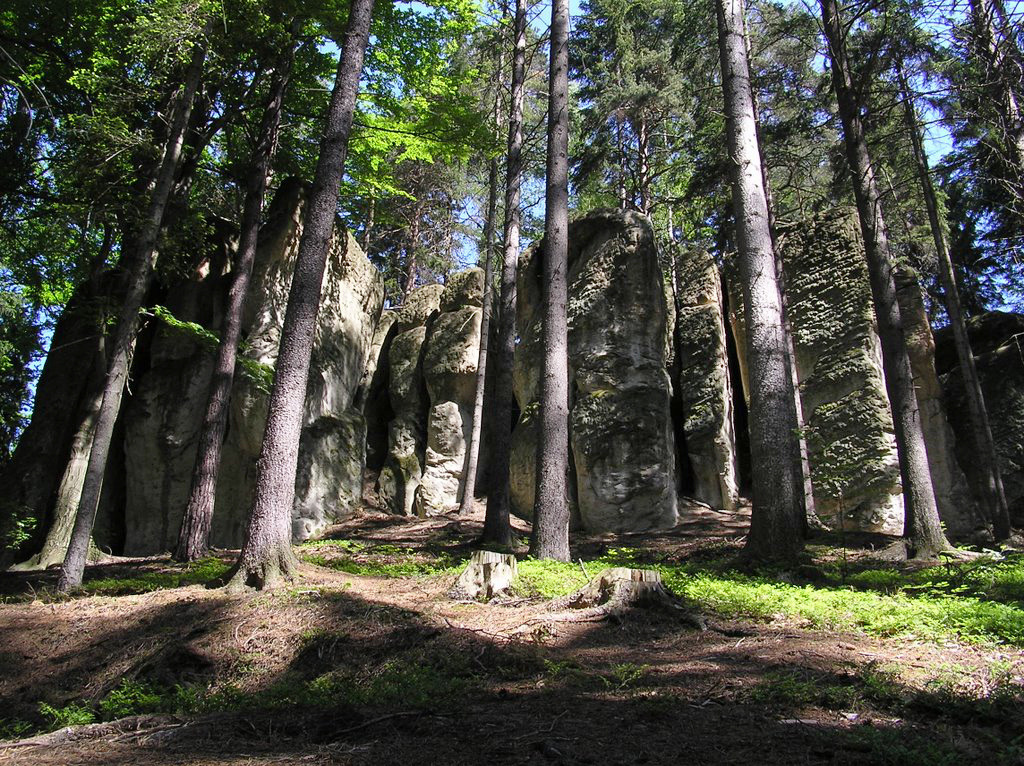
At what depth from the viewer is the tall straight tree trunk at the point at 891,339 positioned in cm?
941

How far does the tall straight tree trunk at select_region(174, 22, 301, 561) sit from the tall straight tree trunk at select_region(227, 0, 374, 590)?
508 cm

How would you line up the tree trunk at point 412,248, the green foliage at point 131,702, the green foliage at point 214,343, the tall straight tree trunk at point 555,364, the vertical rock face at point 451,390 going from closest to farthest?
1. the green foliage at point 131,702
2. the tall straight tree trunk at point 555,364
3. the green foliage at point 214,343
4. the vertical rock face at point 451,390
5. the tree trunk at point 412,248

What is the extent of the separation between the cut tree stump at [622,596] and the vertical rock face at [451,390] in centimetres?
1127

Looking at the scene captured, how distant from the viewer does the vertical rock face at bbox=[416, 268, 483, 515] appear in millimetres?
17484

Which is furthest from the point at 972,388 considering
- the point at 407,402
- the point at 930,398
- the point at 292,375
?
the point at 407,402

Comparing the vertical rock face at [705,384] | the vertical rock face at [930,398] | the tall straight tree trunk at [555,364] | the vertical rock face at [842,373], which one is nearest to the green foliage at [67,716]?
the tall straight tree trunk at [555,364]

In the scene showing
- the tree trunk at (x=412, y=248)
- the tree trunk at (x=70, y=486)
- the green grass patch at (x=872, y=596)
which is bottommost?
the green grass patch at (x=872, y=596)

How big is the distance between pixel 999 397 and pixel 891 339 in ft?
26.4

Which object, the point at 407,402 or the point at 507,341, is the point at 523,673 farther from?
the point at 407,402

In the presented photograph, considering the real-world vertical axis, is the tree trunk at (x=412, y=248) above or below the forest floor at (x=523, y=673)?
above

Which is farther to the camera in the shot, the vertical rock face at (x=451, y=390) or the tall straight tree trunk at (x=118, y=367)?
the vertical rock face at (x=451, y=390)

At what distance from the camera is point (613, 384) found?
15328mm

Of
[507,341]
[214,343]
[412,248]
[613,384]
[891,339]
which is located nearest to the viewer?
[891,339]

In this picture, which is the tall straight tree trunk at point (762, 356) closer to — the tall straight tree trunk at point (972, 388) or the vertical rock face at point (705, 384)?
the tall straight tree trunk at point (972, 388)
